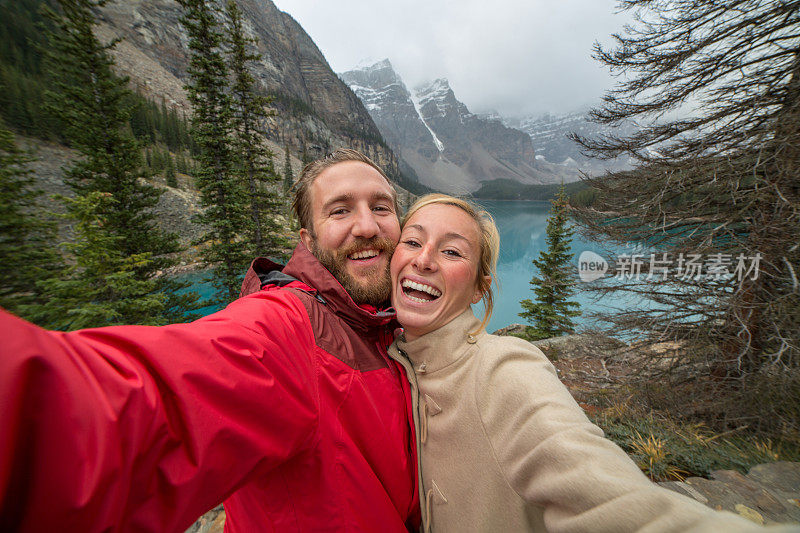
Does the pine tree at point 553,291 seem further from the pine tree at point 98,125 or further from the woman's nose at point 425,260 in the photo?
the pine tree at point 98,125

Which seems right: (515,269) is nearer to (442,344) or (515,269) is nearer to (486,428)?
(442,344)

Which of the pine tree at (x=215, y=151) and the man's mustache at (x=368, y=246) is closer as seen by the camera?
the man's mustache at (x=368, y=246)

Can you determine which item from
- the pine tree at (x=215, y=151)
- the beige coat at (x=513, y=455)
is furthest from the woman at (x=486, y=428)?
the pine tree at (x=215, y=151)

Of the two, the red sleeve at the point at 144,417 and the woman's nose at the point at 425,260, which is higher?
the woman's nose at the point at 425,260

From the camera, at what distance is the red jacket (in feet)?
1.65

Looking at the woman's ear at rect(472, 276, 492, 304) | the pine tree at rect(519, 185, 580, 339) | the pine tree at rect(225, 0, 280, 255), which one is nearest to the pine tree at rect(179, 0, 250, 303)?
the pine tree at rect(225, 0, 280, 255)

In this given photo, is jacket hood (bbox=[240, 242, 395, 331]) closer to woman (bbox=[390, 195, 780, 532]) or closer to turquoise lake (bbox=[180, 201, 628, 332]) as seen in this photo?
woman (bbox=[390, 195, 780, 532])

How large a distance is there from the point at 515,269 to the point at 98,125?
38073 millimetres

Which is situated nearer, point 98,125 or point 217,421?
point 217,421

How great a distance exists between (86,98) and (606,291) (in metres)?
15.6

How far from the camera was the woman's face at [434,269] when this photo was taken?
167cm

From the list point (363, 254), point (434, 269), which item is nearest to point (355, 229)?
point (363, 254)

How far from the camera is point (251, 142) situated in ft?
36.4

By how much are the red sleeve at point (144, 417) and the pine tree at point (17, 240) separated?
842 cm
